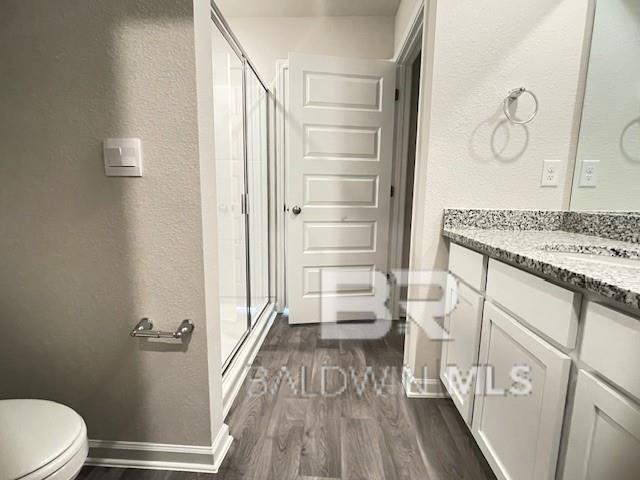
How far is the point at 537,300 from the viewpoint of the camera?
815 mm

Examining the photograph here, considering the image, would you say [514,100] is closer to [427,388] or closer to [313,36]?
[427,388]

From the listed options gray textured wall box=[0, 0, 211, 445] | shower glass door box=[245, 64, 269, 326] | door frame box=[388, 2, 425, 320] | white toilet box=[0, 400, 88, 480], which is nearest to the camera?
white toilet box=[0, 400, 88, 480]

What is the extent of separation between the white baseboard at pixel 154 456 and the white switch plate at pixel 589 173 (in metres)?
1.92

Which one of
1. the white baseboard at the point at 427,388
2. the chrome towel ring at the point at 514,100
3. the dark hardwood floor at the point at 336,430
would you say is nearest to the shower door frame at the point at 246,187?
the dark hardwood floor at the point at 336,430

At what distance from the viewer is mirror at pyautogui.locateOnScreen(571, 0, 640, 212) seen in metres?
1.21

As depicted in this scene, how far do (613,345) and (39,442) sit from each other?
1312 mm

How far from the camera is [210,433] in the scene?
1131 millimetres

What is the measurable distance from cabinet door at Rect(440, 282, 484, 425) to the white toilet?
128cm

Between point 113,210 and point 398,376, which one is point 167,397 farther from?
point 398,376

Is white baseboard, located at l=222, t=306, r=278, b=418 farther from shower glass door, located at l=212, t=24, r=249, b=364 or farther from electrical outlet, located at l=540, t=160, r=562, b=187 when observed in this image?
electrical outlet, located at l=540, t=160, r=562, b=187

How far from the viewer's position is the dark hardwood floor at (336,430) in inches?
44.6

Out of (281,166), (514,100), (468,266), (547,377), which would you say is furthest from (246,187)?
(547,377)

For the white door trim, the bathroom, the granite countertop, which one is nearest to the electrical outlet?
the bathroom

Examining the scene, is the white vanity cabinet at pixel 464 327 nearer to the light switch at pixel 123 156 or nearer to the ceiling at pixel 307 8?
the light switch at pixel 123 156
